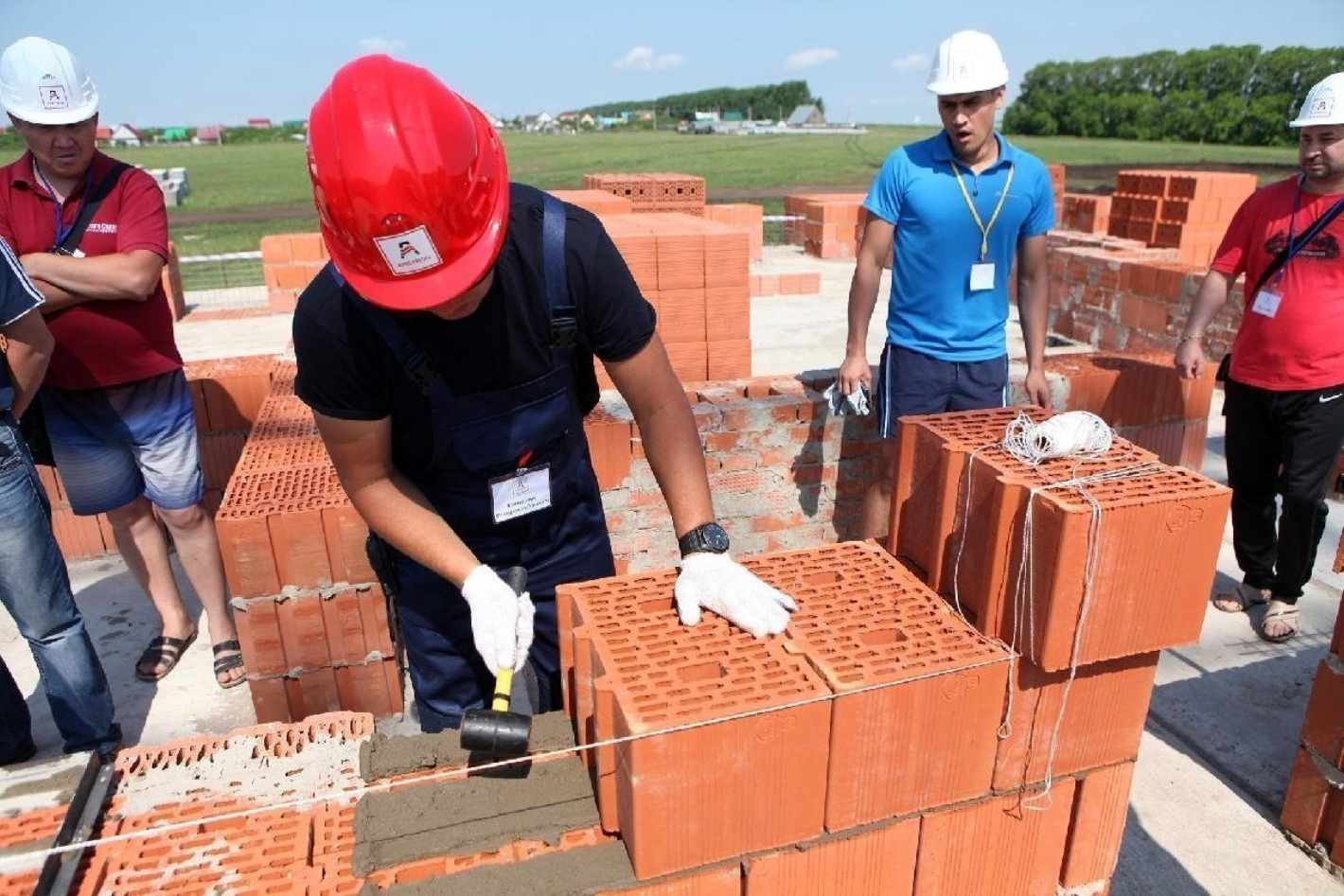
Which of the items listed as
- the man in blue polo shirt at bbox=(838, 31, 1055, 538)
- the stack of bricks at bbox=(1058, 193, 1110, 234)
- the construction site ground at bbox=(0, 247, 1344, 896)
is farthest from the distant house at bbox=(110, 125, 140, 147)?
the man in blue polo shirt at bbox=(838, 31, 1055, 538)

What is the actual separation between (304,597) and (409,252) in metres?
2.04

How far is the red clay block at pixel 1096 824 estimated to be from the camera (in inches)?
77.0

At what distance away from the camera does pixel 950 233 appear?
3328mm

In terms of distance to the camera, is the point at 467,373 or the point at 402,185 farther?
the point at 467,373

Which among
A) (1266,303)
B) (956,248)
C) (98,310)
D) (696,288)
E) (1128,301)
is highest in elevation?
(956,248)

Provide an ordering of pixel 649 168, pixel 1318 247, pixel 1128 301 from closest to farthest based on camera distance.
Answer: pixel 1318 247 < pixel 1128 301 < pixel 649 168

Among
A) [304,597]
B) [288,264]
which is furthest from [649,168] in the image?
[304,597]

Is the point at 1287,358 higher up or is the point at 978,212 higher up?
the point at 978,212

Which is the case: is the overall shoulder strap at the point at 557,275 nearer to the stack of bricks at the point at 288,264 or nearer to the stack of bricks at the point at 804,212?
the stack of bricks at the point at 288,264

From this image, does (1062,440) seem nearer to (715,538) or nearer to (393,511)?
(715,538)

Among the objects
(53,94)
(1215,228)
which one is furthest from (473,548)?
(1215,228)

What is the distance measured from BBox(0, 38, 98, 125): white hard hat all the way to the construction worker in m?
1.88

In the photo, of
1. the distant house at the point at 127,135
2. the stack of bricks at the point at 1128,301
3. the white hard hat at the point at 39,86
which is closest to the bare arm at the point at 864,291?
the white hard hat at the point at 39,86

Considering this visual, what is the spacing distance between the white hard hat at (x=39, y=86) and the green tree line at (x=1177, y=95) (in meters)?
63.4
